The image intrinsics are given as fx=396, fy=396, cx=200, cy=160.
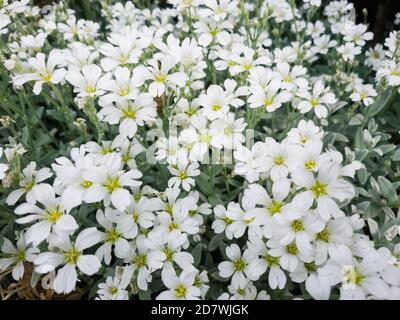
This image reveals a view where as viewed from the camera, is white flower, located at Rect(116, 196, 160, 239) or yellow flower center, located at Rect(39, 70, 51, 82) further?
yellow flower center, located at Rect(39, 70, 51, 82)

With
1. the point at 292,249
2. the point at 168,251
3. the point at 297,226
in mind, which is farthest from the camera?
the point at 168,251

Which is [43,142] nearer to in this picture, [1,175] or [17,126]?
[17,126]

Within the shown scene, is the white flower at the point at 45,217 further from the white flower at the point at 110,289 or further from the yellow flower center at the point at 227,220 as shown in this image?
the yellow flower center at the point at 227,220

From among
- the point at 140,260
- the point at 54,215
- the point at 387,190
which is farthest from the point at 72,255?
the point at 387,190

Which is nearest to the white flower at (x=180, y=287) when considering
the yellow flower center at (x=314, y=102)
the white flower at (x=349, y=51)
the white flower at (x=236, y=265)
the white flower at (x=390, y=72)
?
the white flower at (x=236, y=265)

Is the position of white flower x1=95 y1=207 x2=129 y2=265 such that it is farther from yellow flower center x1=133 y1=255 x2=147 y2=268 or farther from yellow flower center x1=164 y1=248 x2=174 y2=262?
yellow flower center x1=164 y1=248 x2=174 y2=262

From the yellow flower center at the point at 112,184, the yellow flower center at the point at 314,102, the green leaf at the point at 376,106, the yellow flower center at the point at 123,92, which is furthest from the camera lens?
the green leaf at the point at 376,106

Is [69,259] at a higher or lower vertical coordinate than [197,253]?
higher

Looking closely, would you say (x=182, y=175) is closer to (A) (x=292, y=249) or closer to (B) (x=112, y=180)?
(B) (x=112, y=180)

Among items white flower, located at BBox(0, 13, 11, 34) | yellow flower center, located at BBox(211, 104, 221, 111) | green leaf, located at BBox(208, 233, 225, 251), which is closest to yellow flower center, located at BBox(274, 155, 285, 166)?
yellow flower center, located at BBox(211, 104, 221, 111)
